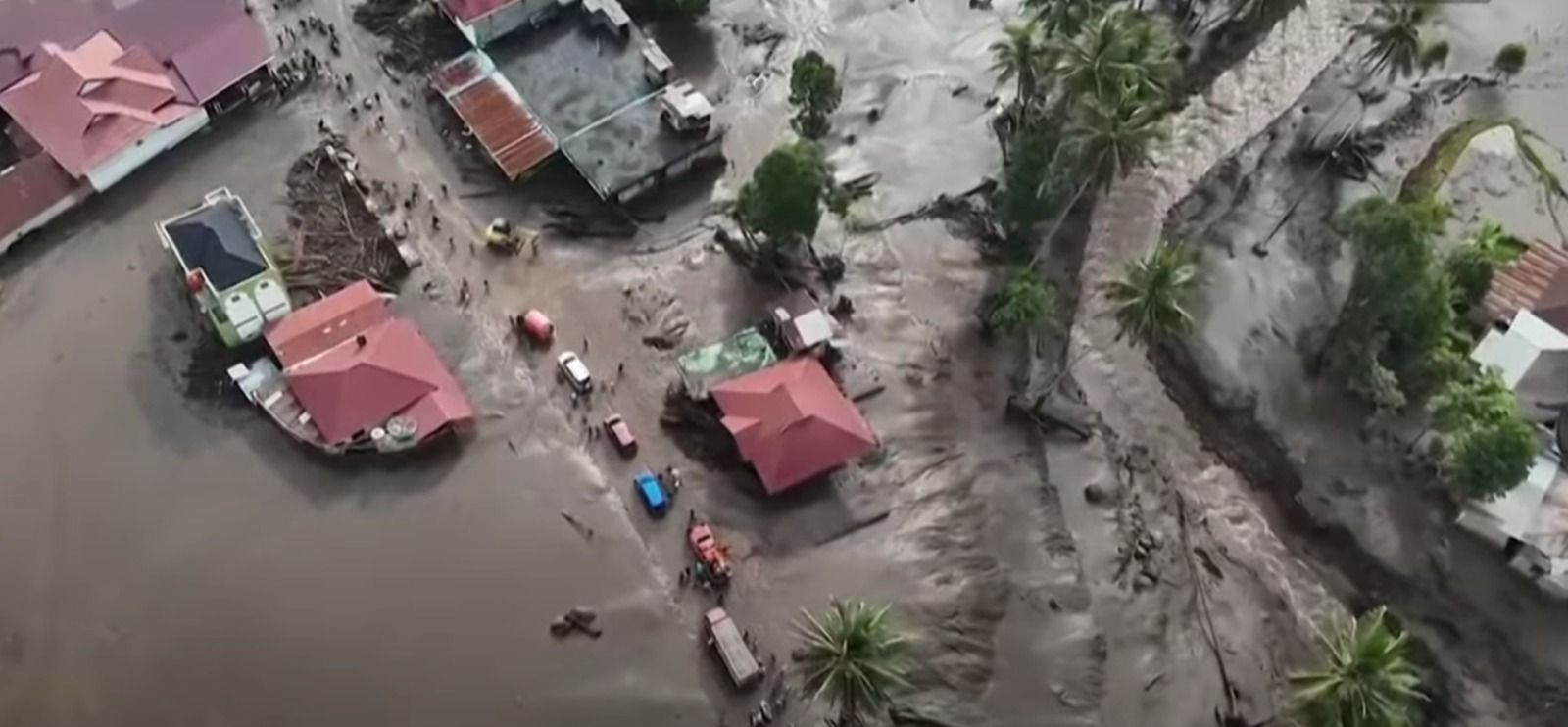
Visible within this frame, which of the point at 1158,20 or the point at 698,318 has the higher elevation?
the point at 1158,20

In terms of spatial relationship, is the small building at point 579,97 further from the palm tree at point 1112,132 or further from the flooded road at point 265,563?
the palm tree at point 1112,132

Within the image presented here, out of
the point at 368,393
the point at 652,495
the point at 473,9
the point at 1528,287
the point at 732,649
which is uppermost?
the point at 473,9

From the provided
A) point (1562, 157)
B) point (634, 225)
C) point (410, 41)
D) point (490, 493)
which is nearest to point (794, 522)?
point (490, 493)

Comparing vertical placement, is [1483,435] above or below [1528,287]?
below

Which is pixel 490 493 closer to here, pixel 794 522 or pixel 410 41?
pixel 794 522

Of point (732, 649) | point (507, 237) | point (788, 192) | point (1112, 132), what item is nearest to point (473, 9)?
point (507, 237)

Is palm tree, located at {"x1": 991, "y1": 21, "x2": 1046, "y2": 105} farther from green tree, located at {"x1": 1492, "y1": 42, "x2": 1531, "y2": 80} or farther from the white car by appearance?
green tree, located at {"x1": 1492, "y1": 42, "x2": 1531, "y2": 80}

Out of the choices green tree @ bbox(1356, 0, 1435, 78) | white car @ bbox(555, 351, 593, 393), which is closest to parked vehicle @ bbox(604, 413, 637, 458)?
white car @ bbox(555, 351, 593, 393)

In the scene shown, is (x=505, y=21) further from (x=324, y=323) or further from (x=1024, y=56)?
(x=1024, y=56)
